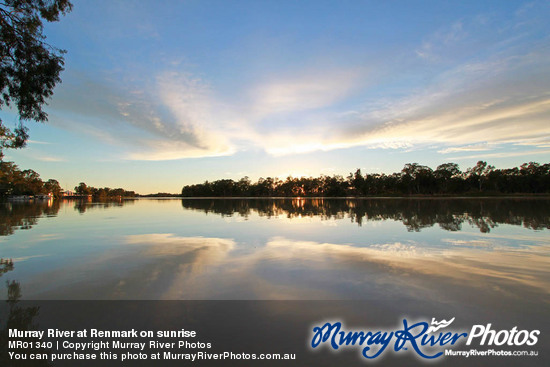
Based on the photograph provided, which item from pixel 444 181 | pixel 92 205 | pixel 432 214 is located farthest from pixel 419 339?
pixel 444 181

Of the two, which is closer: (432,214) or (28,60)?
(28,60)

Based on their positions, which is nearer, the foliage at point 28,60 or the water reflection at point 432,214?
the foliage at point 28,60

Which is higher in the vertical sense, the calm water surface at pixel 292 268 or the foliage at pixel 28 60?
the foliage at pixel 28 60

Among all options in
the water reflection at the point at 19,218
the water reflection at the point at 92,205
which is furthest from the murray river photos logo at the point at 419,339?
the water reflection at the point at 92,205

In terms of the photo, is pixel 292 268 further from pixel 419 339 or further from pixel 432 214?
pixel 432 214

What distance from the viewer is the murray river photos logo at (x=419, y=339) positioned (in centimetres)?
404

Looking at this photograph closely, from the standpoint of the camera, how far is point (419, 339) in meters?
4.26

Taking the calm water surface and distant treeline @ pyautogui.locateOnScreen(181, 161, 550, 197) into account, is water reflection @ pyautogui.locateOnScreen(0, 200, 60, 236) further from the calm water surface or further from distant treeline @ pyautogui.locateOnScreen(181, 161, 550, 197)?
distant treeline @ pyautogui.locateOnScreen(181, 161, 550, 197)

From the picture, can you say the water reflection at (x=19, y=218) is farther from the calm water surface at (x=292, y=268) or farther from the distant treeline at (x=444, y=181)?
the distant treeline at (x=444, y=181)

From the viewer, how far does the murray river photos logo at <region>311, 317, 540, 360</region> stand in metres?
4.04

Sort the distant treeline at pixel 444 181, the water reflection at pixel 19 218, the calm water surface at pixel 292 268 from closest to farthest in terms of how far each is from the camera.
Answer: the calm water surface at pixel 292 268, the water reflection at pixel 19 218, the distant treeline at pixel 444 181

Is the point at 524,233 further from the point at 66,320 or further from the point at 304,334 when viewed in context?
the point at 66,320

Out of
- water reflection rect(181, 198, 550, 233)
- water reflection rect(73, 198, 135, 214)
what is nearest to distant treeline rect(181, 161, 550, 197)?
water reflection rect(181, 198, 550, 233)

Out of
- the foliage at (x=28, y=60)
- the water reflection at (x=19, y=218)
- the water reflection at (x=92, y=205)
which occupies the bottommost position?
the water reflection at (x=92, y=205)
